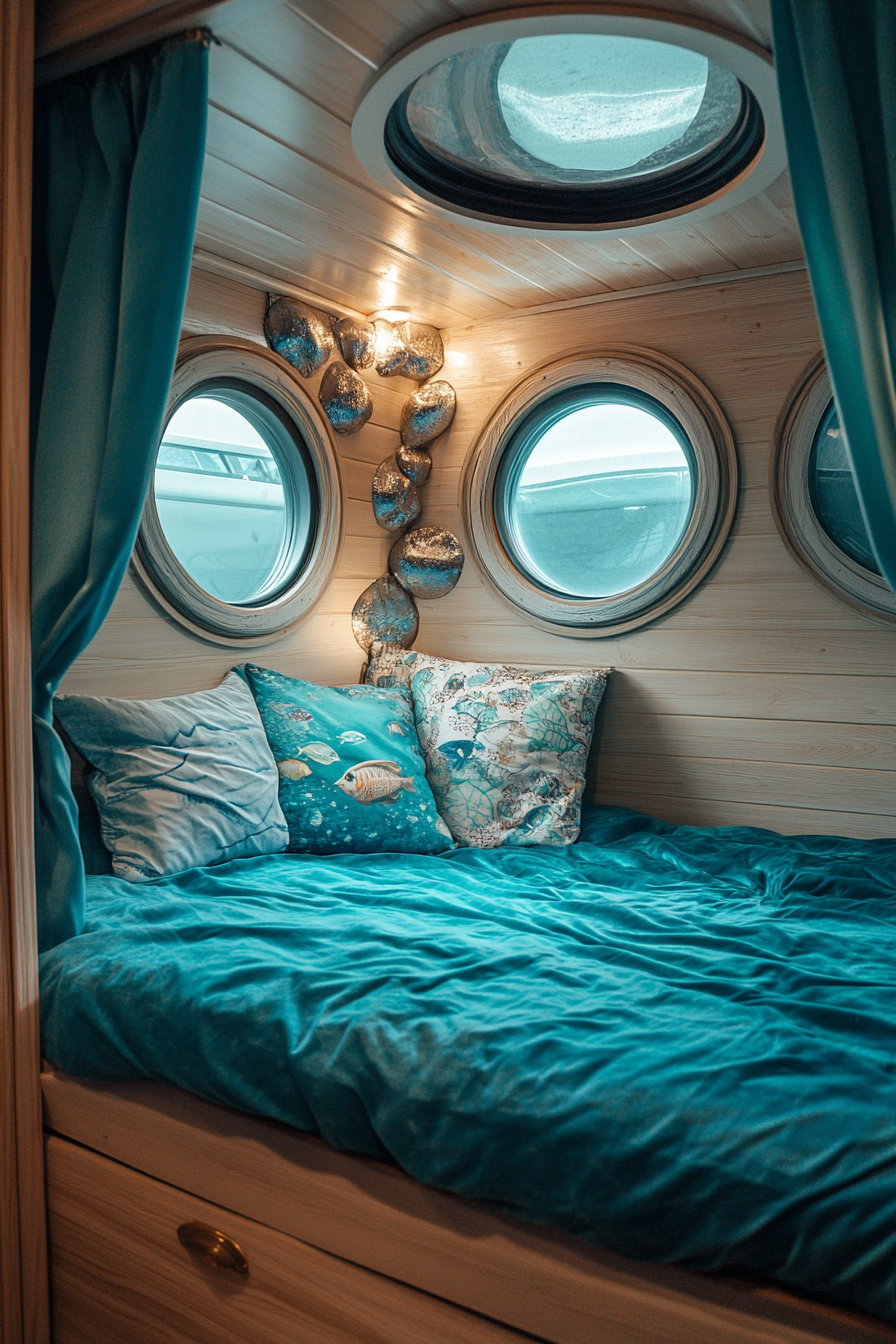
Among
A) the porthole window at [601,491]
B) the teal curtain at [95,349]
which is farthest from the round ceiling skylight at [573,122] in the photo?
the porthole window at [601,491]

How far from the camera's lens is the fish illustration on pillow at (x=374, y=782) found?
7.16 ft

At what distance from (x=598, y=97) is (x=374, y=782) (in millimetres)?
1529

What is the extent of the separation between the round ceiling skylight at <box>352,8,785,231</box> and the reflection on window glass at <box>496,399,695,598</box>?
668 millimetres

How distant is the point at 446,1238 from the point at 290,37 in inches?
69.8

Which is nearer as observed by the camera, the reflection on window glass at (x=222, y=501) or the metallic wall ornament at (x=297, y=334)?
the reflection on window glass at (x=222, y=501)

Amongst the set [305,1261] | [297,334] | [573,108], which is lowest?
[305,1261]

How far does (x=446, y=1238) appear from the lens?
1.10 m

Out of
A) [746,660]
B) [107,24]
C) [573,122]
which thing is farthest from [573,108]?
[746,660]

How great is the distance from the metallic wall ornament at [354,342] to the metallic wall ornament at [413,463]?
29cm

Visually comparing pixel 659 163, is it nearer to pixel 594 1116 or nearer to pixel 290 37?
pixel 290 37

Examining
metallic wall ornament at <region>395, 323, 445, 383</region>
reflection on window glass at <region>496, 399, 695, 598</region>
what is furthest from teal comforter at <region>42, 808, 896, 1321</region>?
metallic wall ornament at <region>395, 323, 445, 383</region>

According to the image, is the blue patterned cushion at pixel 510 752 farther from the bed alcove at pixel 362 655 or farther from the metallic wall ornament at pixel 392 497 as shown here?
the metallic wall ornament at pixel 392 497

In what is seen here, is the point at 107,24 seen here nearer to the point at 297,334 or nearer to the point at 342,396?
the point at 297,334

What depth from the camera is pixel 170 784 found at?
6.24ft
